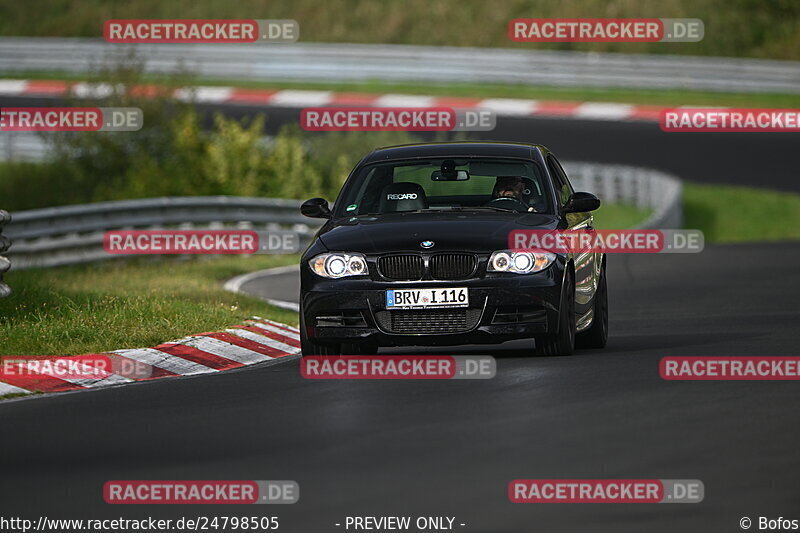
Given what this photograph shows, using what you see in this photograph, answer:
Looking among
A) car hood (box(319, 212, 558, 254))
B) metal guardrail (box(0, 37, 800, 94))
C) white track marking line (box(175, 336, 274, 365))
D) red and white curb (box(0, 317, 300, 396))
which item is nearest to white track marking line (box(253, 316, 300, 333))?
red and white curb (box(0, 317, 300, 396))

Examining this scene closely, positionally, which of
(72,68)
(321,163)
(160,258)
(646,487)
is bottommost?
(646,487)

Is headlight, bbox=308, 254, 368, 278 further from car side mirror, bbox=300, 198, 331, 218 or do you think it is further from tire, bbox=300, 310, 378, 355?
car side mirror, bbox=300, 198, 331, 218

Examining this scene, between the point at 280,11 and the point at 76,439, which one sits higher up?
the point at 280,11

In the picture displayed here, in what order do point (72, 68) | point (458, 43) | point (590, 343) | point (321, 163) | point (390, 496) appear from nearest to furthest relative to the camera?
point (390, 496)
point (590, 343)
point (321, 163)
point (72, 68)
point (458, 43)

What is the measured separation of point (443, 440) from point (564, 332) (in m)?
3.66

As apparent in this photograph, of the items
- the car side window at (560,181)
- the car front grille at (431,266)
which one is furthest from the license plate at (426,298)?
the car side window at (560,181)

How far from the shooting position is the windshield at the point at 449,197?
13.6m

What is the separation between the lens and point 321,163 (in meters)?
37.5

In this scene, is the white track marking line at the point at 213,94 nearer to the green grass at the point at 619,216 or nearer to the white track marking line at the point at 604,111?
the white track marking line at the point at 604,111

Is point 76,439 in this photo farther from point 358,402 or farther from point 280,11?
point 280,11

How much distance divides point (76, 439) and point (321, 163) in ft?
91.5

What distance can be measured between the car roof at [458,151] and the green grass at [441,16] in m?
40.1

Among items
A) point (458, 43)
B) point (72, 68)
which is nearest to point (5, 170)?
point (72, 68)

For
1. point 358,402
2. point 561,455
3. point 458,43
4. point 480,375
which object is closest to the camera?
point 561,455
